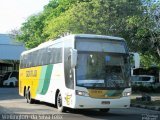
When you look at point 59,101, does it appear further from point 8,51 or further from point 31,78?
point 8,51

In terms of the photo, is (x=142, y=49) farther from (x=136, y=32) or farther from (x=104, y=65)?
(x=104, y=65)

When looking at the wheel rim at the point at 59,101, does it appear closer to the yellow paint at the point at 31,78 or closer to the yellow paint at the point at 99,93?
the yellow paint at the point at 99,93

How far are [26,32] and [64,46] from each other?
47.2m

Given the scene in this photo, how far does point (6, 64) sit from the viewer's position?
69.3m

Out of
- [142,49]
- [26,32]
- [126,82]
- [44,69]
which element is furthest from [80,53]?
[26,32]

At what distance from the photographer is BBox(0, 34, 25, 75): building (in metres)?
62.9

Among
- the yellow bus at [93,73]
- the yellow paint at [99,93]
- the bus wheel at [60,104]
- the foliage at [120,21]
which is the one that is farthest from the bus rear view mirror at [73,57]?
the foliage at [120,21]

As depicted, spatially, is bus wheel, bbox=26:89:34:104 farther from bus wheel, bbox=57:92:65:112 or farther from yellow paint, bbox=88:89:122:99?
yellow paint, bbox=88:89:122:99

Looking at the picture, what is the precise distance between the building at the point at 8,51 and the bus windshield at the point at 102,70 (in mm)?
46043

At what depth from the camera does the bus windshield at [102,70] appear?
1711 cm

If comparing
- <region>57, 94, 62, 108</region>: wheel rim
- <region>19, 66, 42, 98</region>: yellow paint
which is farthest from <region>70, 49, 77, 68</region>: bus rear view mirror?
<region>19, 66, 42, 98</region>: yellow paint

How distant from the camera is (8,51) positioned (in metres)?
63.9

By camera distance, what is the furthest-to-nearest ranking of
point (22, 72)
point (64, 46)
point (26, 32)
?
point (26, 32)
point (22, 72)
point (64, 46)

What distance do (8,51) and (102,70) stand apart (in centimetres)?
4793
